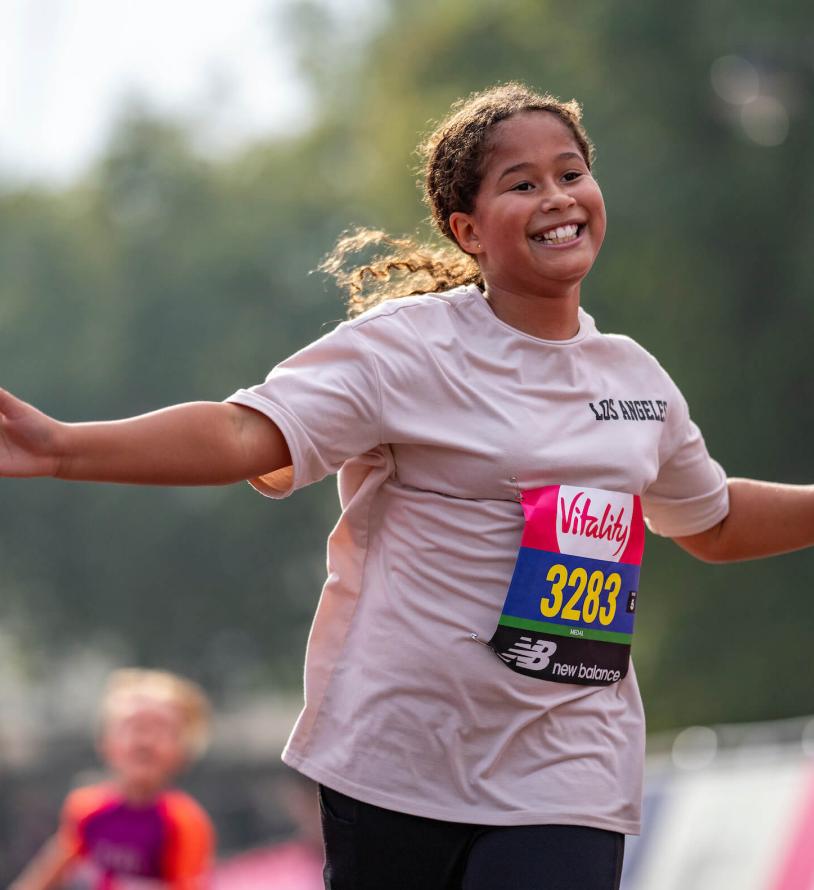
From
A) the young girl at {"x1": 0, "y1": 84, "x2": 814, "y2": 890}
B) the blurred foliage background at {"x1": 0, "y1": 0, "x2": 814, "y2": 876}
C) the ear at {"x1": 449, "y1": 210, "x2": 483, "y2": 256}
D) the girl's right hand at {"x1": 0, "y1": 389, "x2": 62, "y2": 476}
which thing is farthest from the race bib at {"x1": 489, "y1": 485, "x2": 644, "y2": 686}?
the blurred foliage background at {"x1": 0, "y1": 0, "x2": 814, "y2": 876}

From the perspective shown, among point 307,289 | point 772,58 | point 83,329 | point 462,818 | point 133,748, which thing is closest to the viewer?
point 462,818

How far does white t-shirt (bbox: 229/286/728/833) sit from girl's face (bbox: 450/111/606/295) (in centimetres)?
12

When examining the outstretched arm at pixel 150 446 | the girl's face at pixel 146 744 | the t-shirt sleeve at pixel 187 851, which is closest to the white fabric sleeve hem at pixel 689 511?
the outstretched arm at pixel 150 446

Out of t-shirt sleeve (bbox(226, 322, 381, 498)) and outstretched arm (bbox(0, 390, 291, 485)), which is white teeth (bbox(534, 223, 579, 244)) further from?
outstretched arm (bbox(0, 390, 291, 485))

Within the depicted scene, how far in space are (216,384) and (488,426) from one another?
24779mm

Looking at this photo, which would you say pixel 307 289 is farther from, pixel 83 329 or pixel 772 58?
pixel 772 58

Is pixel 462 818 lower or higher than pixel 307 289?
lower

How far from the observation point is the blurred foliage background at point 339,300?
742 inches

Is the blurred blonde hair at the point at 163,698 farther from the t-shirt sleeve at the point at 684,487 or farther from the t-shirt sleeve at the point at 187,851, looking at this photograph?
the t-shirt sleeve at the point at 684,487

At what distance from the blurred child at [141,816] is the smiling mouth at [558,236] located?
4.49m

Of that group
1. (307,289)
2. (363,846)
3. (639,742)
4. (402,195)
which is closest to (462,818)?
(363,846)

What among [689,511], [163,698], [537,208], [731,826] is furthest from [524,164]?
[731,826]

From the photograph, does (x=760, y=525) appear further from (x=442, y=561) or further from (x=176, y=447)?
(x=176, y=447)

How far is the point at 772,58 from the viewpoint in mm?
18312
